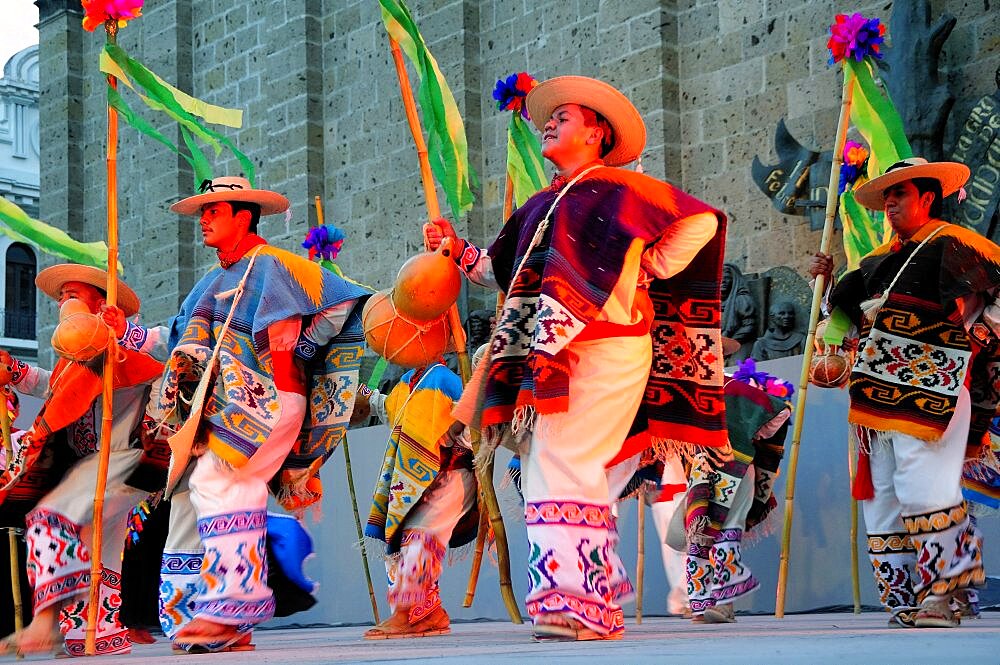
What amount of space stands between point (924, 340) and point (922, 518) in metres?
0.66

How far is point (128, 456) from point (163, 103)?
1.44 meters

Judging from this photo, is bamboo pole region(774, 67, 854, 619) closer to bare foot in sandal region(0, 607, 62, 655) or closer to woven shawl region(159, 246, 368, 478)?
woven shawl region(159, 246, 368, 478)

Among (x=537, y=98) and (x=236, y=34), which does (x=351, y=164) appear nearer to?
(x=236, y=34)

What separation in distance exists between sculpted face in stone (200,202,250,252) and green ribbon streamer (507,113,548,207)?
1.33 m

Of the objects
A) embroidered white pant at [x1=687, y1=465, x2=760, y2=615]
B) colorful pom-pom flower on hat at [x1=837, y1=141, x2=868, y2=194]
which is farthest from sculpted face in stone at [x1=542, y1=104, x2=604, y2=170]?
embroidered white pant at [x1=687, y1=465, x2=760, y2=615]

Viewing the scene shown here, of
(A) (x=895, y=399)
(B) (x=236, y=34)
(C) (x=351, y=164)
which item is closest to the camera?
(A) (x=895, y=399)

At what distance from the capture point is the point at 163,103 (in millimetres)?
6078

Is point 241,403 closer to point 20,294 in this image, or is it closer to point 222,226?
point 222,226

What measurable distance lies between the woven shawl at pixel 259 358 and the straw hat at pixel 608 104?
1.22m

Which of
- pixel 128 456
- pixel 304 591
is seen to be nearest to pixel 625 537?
pixel 304 591

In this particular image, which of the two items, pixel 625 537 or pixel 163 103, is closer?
pixel 163 103

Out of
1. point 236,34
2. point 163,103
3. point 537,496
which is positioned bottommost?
point 537,496

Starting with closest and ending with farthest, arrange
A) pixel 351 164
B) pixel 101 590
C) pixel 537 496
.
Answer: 1. pixel 537 496
2. pixel 101 590
3. pixel 351 164

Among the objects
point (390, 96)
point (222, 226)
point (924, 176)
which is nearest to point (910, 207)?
point (924, 176)
